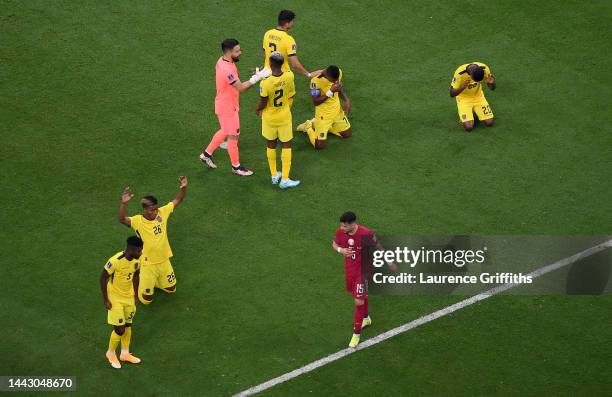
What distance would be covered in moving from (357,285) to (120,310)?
318 cm

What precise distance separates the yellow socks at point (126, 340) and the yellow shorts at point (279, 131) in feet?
14.1

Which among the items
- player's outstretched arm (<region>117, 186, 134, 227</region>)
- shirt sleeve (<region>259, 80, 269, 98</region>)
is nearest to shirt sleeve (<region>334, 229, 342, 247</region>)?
player's outstretched arm (<region>117, 186, 134, 227</region>)

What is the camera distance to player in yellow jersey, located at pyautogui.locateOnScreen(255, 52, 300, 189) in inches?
617

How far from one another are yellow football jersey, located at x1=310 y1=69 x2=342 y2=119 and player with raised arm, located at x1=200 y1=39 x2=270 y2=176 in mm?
1439

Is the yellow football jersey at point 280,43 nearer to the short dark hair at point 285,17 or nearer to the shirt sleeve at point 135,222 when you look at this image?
the short dark hair at point 285,17

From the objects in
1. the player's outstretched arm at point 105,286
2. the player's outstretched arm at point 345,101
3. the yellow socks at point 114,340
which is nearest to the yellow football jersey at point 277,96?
the player's outstretched arm at point 345,101

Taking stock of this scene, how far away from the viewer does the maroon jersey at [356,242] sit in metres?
13.1

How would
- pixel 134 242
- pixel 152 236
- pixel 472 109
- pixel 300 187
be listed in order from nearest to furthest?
pixel 134 242 → pixel 152 236 → pixel 300 187 → pixel 472 109

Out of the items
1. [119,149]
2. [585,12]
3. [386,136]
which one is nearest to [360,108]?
[386,136]

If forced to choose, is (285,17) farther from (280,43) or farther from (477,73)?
(477,73)

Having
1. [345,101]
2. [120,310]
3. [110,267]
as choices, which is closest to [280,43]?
[345,101]

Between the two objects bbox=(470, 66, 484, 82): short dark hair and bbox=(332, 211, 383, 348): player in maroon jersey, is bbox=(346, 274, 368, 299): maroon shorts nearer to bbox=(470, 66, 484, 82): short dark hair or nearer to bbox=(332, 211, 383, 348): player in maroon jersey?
bbox=(332, 211, 383, 348): player in maroon jersey

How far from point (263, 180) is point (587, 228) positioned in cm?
531

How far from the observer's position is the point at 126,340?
13414mm
